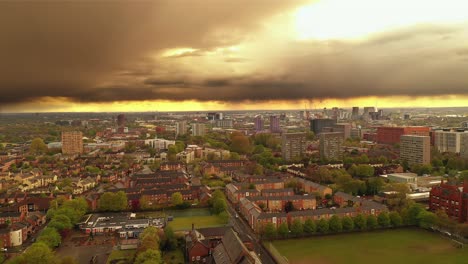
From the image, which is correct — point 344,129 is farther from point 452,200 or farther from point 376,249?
point 376,249

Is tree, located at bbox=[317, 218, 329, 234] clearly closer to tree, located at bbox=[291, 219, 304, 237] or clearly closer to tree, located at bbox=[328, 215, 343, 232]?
tree, located at bbox=[328, 215, 343, 232]

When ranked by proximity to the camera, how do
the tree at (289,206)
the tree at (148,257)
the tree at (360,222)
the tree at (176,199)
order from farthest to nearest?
the tree at (176,199) < the tree at (289,206) < the tree at (360,222) < the tree at (148,257)

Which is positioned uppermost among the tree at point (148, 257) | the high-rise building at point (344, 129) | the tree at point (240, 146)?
the high-rise building at point (344, 129)

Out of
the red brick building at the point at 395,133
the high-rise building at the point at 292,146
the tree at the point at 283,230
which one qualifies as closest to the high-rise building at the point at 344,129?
the red brick building at the point at 395,133

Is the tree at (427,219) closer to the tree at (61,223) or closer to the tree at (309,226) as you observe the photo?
the tree at (309,226)

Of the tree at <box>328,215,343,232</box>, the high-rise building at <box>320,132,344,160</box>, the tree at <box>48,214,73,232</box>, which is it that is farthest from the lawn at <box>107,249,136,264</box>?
the high-rise building at <box>320,132,344,160</box>

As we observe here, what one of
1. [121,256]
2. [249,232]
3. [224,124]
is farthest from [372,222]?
[224,124]
